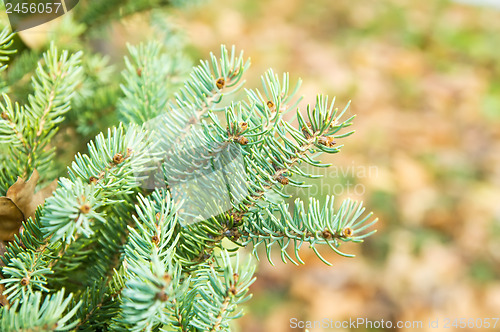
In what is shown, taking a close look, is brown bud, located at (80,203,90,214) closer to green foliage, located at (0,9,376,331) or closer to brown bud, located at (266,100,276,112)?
green foliage, located at (0,9,376,331)

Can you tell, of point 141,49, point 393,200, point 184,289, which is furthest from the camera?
point 393,200

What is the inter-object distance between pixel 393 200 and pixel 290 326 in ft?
2.15

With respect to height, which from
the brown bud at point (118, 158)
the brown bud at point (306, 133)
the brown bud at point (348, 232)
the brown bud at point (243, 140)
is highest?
the brown bud at point (306, 133)

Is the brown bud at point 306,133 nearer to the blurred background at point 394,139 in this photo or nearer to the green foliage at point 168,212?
the green foliage at point 168,212

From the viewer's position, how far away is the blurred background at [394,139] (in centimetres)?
133

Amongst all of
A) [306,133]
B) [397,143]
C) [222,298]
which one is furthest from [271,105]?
[397,143]

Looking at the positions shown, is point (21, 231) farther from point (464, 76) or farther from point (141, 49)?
point (464, 76)

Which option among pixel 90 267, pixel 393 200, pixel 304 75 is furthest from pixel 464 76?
pixel 90 267

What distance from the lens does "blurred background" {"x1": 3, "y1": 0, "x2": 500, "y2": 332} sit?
1.33 m

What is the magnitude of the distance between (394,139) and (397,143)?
0.09ft

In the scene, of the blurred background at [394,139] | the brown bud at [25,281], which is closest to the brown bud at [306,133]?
the brown bud at [25,281]

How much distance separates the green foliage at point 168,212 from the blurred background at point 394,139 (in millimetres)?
341

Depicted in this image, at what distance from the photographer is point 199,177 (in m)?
0.41

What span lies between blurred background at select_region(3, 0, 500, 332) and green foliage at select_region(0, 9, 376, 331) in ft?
1.12
